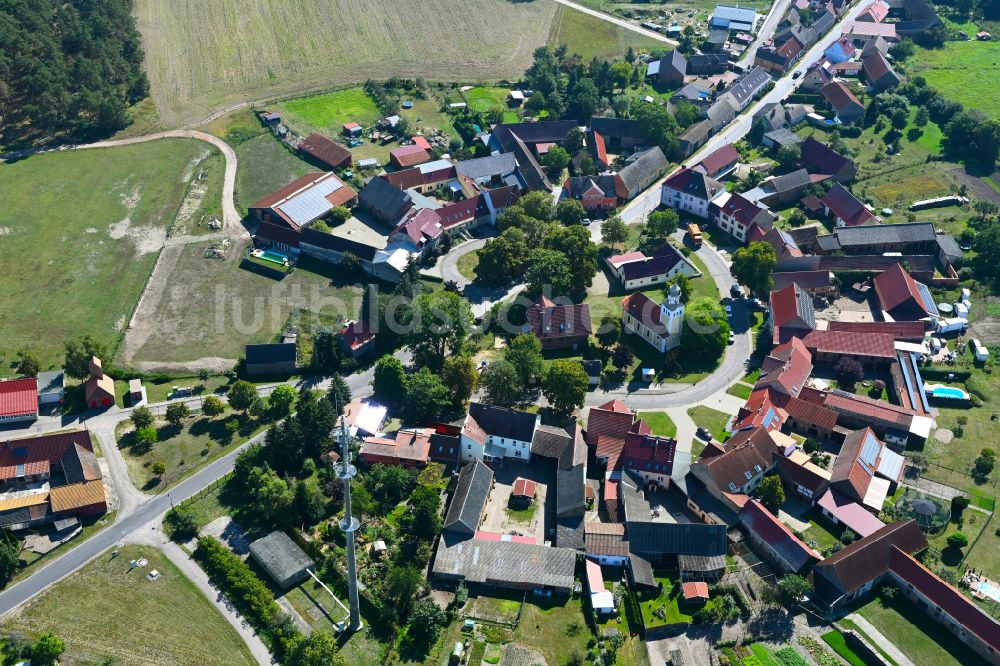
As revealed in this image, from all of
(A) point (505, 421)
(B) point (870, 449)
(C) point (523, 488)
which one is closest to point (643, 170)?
(A) point (505, 421)

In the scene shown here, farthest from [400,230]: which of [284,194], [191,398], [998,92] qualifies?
[998,92]

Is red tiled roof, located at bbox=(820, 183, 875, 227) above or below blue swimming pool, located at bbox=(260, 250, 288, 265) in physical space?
above

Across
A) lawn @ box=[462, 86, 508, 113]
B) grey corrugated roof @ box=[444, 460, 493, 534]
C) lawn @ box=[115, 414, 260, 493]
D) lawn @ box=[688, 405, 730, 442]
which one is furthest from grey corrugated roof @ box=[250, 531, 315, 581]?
lawn @ box=[462, 86, 508, 113]

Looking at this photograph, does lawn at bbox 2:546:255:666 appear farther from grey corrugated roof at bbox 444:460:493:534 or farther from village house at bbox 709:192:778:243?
village house at bbox 709:192:778:243

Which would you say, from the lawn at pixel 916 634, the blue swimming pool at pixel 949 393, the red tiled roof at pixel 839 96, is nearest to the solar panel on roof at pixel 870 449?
the blue swimming pool at pixel 949 393

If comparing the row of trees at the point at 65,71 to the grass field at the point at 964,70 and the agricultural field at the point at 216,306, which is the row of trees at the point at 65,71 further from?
the grass field at the point at 964,70

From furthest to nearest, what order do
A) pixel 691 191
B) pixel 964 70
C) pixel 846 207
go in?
pixel 964 70
pixel 691 191
pixel 846 207

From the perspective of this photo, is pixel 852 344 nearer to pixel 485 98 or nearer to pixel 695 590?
pixel 695 590
